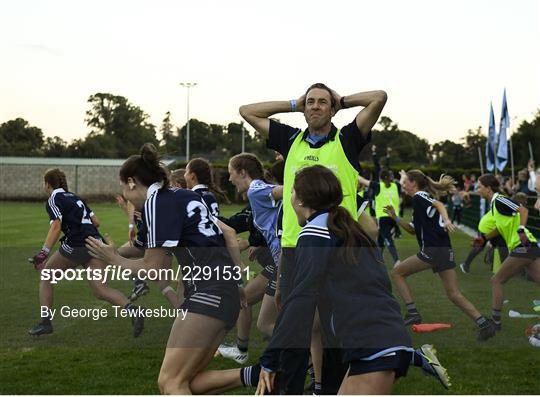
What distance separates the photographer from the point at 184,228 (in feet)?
14.0

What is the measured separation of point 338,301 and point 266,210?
3.03 m

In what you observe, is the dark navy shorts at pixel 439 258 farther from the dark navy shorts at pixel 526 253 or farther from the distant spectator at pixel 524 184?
the distant spectator at pixel 524 184

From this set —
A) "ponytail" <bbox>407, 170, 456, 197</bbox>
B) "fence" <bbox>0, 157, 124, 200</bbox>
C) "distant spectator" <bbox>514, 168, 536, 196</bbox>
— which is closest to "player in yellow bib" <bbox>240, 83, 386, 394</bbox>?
"ponytail" <bbox>407, 170, 456, 197</bbox>

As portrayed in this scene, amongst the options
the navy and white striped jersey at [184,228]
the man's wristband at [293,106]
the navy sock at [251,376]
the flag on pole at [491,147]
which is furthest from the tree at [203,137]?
the navy sock at [251,376]

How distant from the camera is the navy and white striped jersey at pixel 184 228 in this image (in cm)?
416

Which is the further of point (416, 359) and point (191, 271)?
point (191, 271)

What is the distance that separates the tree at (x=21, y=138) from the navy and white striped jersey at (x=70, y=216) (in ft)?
210

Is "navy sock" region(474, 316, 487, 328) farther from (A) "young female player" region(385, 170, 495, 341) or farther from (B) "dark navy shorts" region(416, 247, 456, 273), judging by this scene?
(B) "dark navy shorts" region(416, 247, 456, 273)

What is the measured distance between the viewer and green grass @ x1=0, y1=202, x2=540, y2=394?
18.8ft

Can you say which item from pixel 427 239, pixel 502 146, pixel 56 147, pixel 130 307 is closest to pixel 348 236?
pixel 130 307

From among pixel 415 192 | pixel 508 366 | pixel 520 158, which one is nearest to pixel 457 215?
pixel 415 192

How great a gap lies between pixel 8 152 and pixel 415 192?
64.8 m

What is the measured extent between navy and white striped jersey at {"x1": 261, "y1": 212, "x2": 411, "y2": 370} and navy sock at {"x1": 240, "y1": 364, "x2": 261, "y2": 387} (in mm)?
800

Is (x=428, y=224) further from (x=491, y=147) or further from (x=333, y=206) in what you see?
(x=491, y=147)
